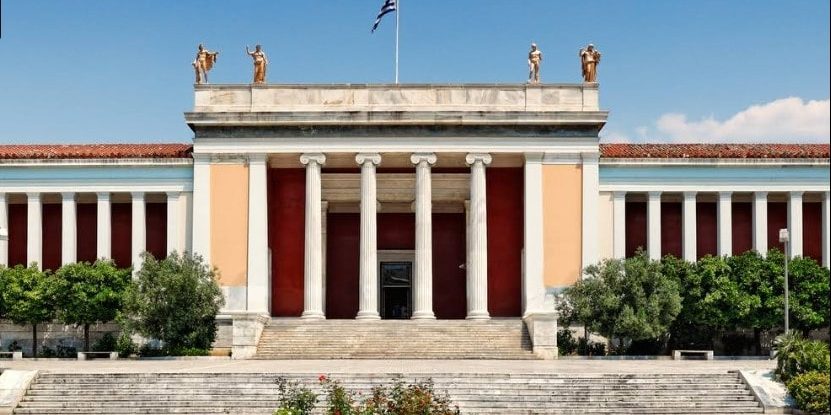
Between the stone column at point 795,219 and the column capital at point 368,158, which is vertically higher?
the column capital at point 368,158

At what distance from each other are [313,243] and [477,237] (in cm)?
664

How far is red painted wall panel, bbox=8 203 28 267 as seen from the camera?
175 ft

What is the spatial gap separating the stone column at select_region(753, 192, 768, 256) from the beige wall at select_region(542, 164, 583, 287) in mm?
7518

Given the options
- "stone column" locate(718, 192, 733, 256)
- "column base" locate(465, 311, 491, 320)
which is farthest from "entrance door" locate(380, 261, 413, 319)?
"stone column" locate(718, 192, 733, 256)

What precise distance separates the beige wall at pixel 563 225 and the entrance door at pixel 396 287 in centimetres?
787

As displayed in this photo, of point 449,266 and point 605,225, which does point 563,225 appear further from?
point 449,266

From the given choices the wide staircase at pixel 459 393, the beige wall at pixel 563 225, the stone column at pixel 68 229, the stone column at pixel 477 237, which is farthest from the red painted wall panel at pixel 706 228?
the stone column at pixel 68 229

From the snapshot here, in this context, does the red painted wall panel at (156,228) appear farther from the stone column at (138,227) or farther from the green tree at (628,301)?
the green tree at (628,301)

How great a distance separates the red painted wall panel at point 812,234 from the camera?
174ft

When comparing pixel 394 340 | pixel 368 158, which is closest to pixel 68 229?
pixel 368 158

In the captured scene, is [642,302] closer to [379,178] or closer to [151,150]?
[379,178]

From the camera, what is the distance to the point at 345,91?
5094cm

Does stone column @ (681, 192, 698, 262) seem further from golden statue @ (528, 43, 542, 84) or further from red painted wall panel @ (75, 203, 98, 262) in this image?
red painted wall panel @ (75, 203, 98, 262)

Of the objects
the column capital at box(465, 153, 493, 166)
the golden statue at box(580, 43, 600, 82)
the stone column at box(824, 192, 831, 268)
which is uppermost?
the golden statue at box(580, 43, 600, 82)
